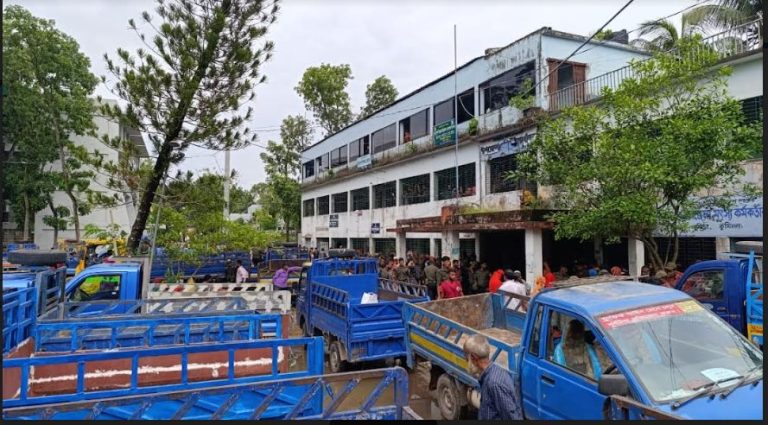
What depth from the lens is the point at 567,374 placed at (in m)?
4.02

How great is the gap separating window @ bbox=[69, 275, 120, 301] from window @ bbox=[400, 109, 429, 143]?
1593cm

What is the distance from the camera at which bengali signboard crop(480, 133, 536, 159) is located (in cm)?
1591

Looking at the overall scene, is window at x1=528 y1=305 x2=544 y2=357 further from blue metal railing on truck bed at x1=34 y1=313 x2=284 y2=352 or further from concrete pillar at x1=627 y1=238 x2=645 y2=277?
concrete pillar at x1=627 y1=238 x2=645 y2=277

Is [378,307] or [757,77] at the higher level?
[757,77]

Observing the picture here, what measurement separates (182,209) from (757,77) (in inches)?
585

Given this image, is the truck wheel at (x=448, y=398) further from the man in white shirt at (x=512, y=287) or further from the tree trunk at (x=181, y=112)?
the tree trunk at (x=181, y=112)

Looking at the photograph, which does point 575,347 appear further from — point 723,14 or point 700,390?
point 723,14

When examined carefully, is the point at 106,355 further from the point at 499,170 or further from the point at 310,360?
the point at 499,170

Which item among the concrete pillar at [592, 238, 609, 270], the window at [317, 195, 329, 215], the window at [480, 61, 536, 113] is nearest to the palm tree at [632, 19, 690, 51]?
the window at [480, 61, 536, 113]

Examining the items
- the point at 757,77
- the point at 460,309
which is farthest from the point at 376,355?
the point at 757,77

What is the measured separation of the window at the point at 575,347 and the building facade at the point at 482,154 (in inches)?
335

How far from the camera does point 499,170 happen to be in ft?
57.8

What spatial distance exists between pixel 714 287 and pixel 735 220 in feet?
15.5

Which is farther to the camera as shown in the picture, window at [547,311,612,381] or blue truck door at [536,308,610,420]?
window at [547,311,612,381]
